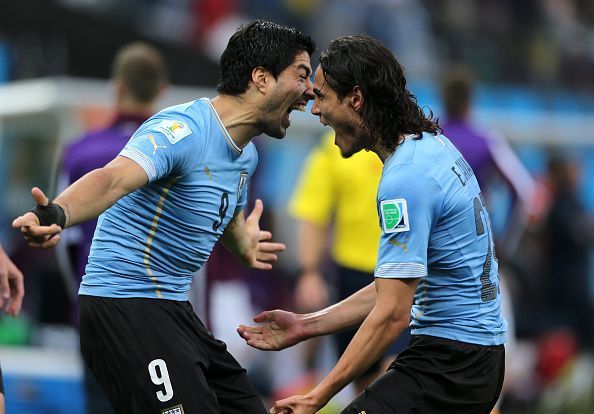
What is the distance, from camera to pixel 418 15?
2114cm

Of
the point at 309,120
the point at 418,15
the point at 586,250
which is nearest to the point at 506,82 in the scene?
the point at 418,15

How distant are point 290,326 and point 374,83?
45.1 inches

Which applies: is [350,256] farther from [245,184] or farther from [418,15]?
[418,15]

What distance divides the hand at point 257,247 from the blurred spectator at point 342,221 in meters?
1.97

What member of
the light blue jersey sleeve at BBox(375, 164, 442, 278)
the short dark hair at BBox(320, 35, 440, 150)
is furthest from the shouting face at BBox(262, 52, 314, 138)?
the light blue jersey sleeve at BBox(375, 164, 442, 278)

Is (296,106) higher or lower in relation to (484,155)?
higher

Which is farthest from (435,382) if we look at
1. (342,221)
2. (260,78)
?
(342,221)

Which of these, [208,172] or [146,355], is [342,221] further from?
[146,355]

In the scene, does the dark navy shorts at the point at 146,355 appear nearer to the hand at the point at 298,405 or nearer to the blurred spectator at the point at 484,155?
the hand at the point at 298,405

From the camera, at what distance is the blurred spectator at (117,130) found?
7.41 m

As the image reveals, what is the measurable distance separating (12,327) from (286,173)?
10.4ft

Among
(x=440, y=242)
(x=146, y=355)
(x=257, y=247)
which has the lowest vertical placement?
(x=146, y=355)

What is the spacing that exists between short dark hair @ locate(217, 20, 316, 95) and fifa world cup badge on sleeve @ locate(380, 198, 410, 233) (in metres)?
0.99

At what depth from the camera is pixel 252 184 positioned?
8.88m
